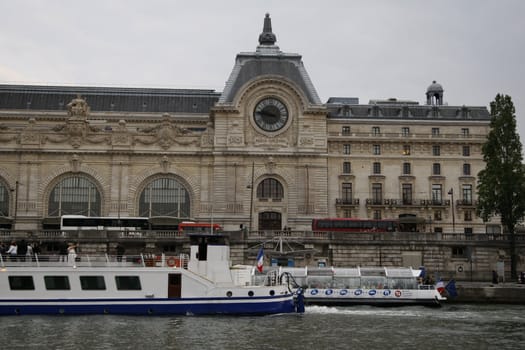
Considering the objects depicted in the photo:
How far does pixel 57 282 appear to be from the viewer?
4391 centimetres

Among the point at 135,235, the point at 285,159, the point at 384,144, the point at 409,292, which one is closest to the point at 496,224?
the point at 384,144

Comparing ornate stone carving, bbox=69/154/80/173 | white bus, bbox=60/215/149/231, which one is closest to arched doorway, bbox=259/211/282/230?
white bus, bbox=60/215/149/231

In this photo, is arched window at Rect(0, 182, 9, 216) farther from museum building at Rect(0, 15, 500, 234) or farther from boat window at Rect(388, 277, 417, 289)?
boat window at Rect(388, 277, 417, 289)

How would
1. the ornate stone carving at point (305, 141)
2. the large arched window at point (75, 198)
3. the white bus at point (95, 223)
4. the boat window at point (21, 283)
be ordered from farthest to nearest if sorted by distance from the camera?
1. the ornate stone carving at point (305, 141)
2. the large arched window at point (75, 198)
3. the white bus at point (95, 223)
4. the boat window at point (21, 283)

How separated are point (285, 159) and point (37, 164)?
2717 cm

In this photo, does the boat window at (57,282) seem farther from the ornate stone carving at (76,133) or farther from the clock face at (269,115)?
the clock face at (269,115)

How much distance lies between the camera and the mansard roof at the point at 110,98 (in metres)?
89.9

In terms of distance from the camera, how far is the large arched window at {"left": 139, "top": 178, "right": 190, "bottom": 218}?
270 feet

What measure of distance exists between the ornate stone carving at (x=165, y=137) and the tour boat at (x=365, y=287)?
33.8m

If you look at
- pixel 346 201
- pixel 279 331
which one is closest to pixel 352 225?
pixel 346 201

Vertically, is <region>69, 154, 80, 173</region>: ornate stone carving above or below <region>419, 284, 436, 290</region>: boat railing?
above

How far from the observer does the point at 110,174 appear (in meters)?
82.4

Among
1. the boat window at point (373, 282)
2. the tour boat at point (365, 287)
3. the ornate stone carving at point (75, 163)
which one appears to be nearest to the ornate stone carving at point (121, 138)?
the ornate stone carving at point (75, 163)

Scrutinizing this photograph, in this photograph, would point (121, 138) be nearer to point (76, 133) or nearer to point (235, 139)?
point (76, 133)
